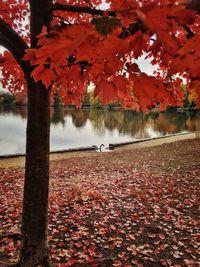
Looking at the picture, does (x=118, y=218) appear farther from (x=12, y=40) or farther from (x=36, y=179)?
(x=12, y=40)

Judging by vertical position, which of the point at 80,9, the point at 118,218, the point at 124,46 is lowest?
the point at 118,218

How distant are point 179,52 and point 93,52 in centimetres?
69

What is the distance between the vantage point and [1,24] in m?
3.32

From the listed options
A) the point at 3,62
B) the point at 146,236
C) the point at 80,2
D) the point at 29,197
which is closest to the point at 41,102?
the point at 3,62

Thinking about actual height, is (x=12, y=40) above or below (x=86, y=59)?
above

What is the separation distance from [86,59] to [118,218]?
519cm

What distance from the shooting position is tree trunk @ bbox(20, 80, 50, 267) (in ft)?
12.0

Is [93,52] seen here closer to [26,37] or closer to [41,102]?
[41,102]

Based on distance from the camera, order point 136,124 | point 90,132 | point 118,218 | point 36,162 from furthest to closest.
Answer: point 136,124, point 90,132, point 118,218, point 36,162

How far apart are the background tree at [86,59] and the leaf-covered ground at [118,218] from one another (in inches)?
46.5

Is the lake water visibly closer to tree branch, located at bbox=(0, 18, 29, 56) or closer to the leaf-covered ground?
the leaf-covered ground

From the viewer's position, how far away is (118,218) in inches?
253

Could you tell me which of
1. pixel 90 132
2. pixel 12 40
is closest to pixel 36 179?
pixel 12 40

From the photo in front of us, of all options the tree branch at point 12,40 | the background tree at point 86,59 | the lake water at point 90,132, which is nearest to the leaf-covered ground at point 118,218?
the background tree at point 86,59
